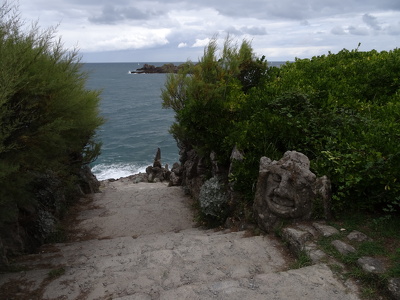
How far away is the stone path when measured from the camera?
4.66 metres

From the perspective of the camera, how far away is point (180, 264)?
5840mm

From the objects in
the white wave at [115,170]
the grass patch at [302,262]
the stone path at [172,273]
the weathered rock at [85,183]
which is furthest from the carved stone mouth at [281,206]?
the white wave at [115,170]

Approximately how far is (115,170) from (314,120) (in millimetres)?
25667

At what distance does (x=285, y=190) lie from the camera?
6504 mm

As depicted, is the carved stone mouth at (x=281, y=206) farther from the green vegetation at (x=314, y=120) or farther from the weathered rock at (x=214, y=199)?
the weathered rock at (x=214, y=199)

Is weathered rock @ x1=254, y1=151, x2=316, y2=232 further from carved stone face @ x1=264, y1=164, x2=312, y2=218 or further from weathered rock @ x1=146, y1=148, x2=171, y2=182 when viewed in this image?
weathered rock @ x1=146, y1=148, x2=171, y2=182

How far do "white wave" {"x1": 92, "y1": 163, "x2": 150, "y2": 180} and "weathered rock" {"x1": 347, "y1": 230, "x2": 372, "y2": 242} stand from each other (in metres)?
25.8

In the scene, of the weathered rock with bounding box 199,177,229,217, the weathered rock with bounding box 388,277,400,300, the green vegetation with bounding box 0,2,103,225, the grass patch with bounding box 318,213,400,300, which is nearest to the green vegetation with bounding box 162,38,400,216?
the grass patch with bounding box 318,213,400,300

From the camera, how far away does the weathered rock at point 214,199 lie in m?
9.02

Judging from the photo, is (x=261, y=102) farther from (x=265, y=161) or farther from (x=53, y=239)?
(x=53, y=239)

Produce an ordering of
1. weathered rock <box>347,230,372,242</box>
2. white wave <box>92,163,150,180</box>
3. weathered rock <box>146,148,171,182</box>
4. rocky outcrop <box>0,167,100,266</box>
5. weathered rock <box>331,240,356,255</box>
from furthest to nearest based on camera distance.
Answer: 1. white wave <box>92,163,150,180</box>
2. weathered rock <box>146,148,171,182</box>
3. rocky outcrop <box>0,167,100,266</box>
4. weathered rock <box>347,230,372,242</box>
5. weathered rock <box>331,240,356,255</box>

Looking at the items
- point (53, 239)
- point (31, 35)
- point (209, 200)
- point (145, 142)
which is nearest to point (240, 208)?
point (209, 200)

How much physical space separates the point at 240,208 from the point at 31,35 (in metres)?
6.22

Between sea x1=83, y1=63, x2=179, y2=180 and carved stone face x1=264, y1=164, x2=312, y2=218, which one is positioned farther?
sea x1=83, y1=63, x2=179, y2=180
